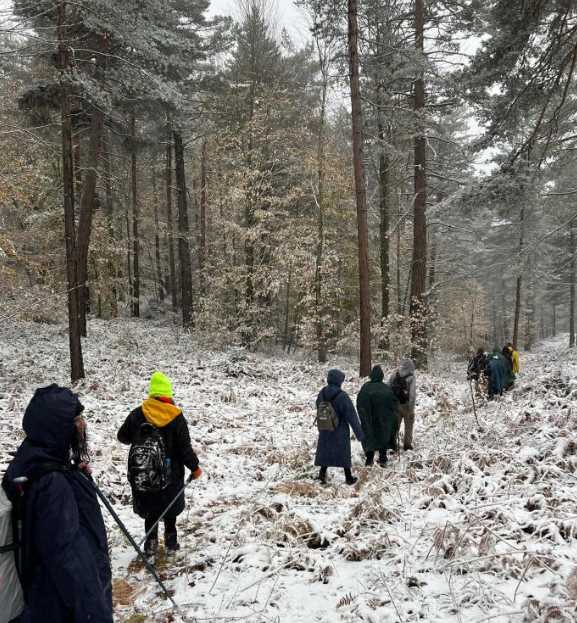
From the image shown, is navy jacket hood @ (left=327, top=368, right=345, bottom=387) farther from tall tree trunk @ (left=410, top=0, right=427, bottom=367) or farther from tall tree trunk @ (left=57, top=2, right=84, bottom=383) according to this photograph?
tall tree trunk @ (left=410, top=0, right=427, bottom=367)

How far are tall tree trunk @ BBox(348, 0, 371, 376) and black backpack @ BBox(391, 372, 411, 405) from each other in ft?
16.3

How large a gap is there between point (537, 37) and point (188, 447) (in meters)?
12.2

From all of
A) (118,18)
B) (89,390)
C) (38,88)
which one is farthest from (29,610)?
(38,88)

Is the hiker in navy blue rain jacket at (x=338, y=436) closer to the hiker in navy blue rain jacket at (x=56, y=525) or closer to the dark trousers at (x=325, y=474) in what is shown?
the dark trousers at (x=325, y=474)

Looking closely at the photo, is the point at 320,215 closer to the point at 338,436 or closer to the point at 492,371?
the point at 492,371

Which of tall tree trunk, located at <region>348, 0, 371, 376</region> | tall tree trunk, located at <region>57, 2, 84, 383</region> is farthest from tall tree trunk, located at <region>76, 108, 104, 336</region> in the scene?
tall tree trunk, located at <region>348, 0, 371, 376</region>

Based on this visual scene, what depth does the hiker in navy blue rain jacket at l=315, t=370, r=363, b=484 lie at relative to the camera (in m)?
7.25

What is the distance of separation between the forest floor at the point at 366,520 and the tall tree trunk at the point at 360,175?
11.2 ft

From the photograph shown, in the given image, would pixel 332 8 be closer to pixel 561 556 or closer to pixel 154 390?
pixel 154 390

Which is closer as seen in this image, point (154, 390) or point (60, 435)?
point (60, 435)

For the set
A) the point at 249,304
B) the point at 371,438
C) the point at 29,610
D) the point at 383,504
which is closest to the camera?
the point at 29,610

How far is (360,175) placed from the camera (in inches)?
535

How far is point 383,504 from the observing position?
5.59m

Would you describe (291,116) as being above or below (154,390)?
above
